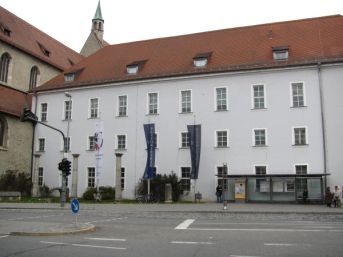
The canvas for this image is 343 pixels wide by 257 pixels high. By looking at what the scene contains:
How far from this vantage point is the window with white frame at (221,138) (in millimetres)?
34344

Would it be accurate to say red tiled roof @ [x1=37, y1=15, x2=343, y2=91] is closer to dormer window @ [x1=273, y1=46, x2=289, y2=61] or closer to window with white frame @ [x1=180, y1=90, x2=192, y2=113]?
dormer window @ [x1=273, y1=46, x2=289, y2=61]

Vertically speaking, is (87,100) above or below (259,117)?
above

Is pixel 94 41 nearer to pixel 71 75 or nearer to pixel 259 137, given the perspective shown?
pixel 71 75

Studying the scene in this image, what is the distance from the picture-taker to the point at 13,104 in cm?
4109

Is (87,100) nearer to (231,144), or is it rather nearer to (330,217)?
(231,144)

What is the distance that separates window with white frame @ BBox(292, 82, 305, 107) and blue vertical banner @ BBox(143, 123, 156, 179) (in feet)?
36.5

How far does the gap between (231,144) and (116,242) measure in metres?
23.4

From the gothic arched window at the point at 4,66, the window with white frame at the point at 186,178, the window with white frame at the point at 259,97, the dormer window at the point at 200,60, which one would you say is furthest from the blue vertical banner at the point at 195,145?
the gothic arched window at the point at 4,66

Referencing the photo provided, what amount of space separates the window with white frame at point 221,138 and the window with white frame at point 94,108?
1195 centimetres

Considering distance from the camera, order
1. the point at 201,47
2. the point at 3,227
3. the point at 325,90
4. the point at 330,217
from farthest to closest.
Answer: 1. the point at 201,47
2. the point at 325,90
3. the point at 330,217
4. the point at 3,227

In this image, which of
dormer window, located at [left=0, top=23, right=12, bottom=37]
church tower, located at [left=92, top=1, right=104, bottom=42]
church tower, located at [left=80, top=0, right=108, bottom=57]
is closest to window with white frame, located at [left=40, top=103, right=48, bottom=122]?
dormer window, located at [left=0, top=23, right=12, bottom=37]

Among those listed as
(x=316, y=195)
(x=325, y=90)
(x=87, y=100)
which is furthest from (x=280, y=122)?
(x=87, y=100)

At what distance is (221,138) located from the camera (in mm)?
34531

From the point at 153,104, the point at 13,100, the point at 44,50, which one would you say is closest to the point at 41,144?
the point at 13,100
